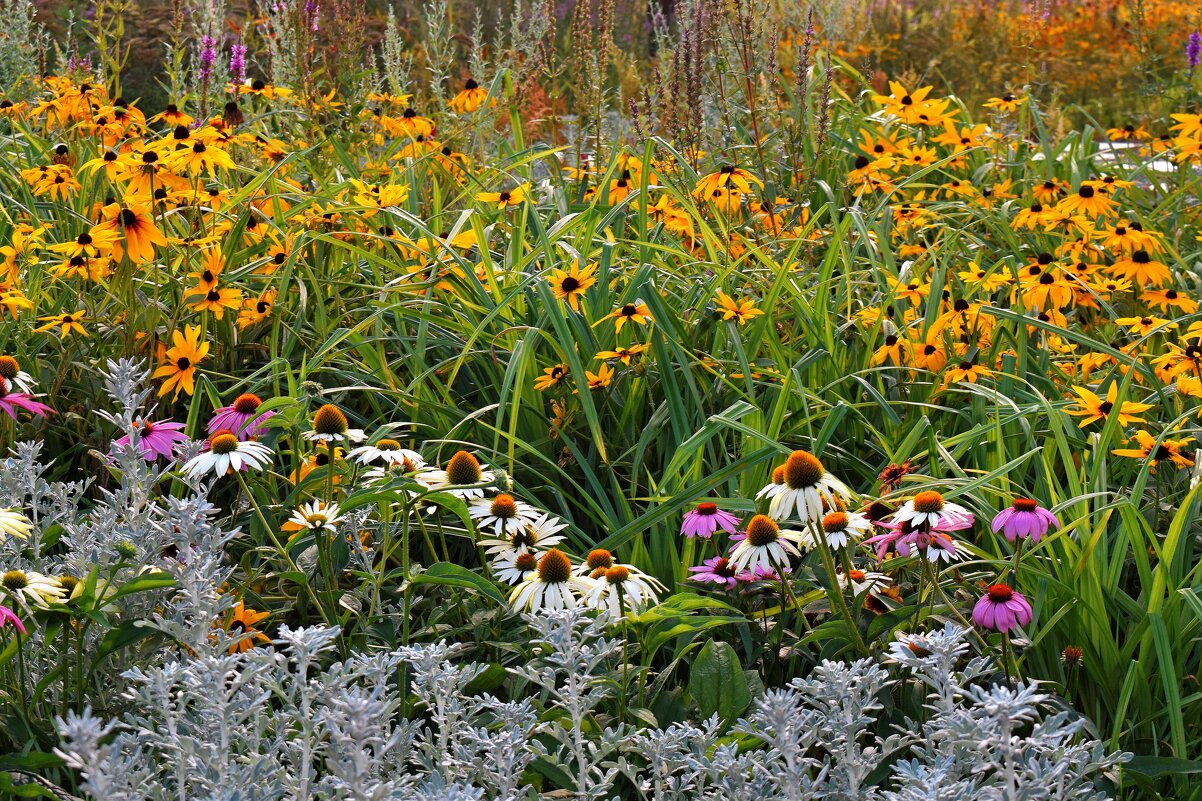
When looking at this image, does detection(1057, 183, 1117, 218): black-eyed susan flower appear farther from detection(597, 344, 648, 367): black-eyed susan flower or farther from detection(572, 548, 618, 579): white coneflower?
detection(572, 548, 618, 579): white coneflower

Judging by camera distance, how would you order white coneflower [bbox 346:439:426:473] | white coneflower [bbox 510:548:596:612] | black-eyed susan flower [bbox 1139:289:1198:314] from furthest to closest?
black-eyed susan flower [bbox 1139:289:1198:314] < white coneflower [bbox 346:439:426:473] < white coneflower [bbox 510:548:596:612]

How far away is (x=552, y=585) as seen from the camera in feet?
6.15

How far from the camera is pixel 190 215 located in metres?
3.36

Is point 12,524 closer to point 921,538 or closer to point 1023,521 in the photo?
point 921,538

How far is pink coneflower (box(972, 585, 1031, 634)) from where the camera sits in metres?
1.75

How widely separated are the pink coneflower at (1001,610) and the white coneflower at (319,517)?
97cm

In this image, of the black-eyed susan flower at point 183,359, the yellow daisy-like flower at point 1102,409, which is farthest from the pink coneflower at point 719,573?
the black-eyed susan flower at point 183,359

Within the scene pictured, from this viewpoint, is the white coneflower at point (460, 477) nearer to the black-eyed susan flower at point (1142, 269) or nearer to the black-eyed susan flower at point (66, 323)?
the black-eyed susan flower at point (66, 323)

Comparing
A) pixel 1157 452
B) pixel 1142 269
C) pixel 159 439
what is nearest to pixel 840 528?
pixel 1157 452

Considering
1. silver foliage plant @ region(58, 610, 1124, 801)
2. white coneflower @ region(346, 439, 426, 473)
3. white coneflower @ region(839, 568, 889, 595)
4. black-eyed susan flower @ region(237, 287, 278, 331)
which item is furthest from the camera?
black-eyed susan flower @ region(237, 287, 278, 331)

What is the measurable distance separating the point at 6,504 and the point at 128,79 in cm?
684

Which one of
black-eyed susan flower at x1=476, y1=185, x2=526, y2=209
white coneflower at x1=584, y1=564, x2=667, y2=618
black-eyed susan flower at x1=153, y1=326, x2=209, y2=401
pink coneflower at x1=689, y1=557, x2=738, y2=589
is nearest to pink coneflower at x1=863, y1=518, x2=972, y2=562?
pink coneflower at x1=689, y1=557, x2=738, y2=589

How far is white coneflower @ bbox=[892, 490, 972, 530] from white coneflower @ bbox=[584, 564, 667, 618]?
39 centimetres

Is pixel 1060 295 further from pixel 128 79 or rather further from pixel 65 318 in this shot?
pixel 128 79
